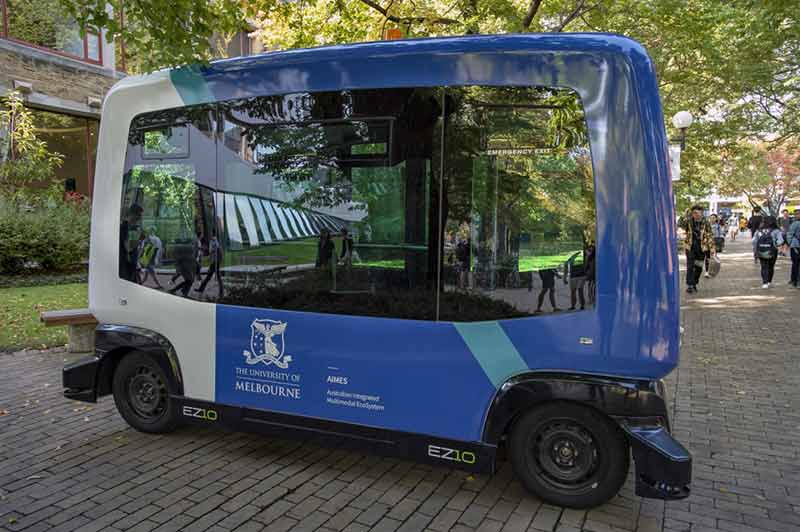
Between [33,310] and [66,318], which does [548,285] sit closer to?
[66,318]

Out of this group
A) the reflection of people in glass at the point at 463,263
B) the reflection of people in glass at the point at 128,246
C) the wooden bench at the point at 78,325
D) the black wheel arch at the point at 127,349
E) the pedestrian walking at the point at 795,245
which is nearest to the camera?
the reflection of people in glass at the point at 463,263

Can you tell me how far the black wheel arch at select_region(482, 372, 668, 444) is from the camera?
3.26m

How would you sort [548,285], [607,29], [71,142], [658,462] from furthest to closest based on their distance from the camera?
[71,142], [607,29], [548,285], [658,462]

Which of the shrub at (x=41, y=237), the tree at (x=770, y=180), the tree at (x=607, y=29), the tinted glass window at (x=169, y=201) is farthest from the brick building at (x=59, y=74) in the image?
the tree at (x=770, y=180)

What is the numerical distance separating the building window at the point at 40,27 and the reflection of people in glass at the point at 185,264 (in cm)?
1402

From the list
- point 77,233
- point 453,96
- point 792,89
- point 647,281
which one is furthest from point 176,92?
point 792,89

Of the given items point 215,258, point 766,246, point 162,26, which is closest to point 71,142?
point 162,26

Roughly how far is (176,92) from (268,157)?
1026 mm

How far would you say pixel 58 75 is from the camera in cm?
1708

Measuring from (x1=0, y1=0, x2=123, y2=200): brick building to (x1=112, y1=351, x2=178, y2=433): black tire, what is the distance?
45.4 feet

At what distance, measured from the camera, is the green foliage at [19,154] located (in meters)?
13.8

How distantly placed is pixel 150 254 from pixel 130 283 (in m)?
0.31

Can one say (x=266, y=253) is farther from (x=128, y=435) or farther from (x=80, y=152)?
(x=80, y=152)

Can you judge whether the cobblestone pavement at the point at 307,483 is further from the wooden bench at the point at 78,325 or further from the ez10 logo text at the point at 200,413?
the wooden bench at the point at 78,325
